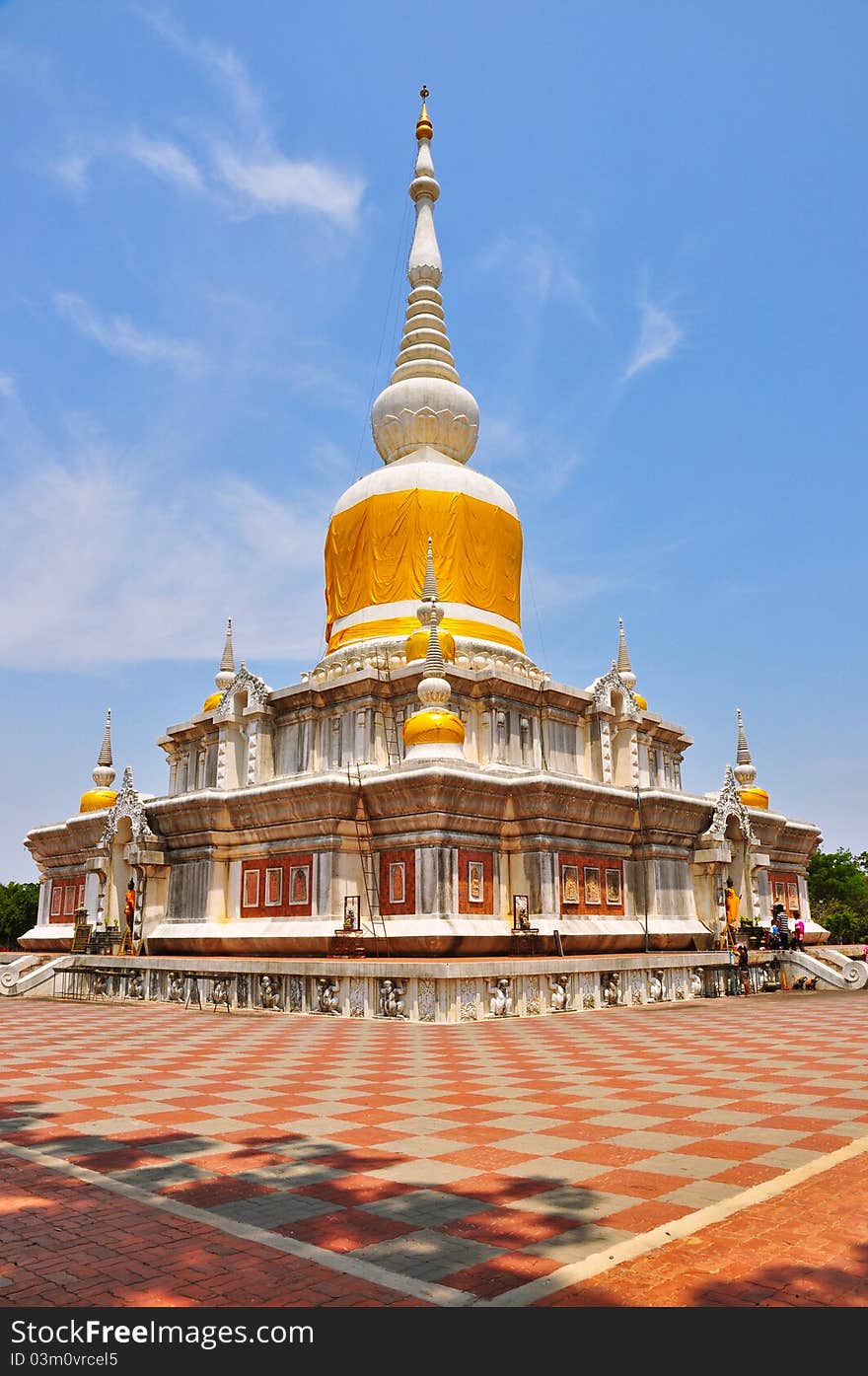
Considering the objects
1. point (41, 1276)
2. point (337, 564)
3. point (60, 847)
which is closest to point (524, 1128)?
point (41, 1276)

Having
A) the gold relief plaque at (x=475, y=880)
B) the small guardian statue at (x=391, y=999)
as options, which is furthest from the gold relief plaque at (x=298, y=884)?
the small guardian statue at (x=391, y=999)

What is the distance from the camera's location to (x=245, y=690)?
33.7 m

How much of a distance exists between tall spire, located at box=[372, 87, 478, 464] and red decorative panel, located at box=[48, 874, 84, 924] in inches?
777

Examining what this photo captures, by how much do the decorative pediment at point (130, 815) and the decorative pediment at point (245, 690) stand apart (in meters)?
3.51

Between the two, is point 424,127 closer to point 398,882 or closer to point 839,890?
point 398,882

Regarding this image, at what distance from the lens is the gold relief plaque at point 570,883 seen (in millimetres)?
27797

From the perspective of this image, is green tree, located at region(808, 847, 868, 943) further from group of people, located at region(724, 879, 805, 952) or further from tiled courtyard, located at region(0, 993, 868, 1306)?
tiled courtyard, located at region(0, 993, 868, 1306)

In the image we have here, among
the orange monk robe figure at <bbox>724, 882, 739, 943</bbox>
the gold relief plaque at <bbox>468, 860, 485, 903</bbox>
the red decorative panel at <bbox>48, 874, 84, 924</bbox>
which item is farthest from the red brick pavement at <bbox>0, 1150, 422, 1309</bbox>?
the red decorative panel at <bbox>48, 874, 84, 924</bbox>

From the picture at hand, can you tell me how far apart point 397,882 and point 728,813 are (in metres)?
12.3

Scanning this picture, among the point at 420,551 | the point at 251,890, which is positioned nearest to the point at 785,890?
the point at 420,551

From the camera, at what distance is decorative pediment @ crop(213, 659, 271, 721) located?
33.3 meters

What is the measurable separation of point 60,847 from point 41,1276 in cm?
3609

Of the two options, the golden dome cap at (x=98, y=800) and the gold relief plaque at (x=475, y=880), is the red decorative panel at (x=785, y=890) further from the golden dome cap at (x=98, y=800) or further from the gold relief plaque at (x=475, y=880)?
the golden dome cap at (x=98, y=800)
